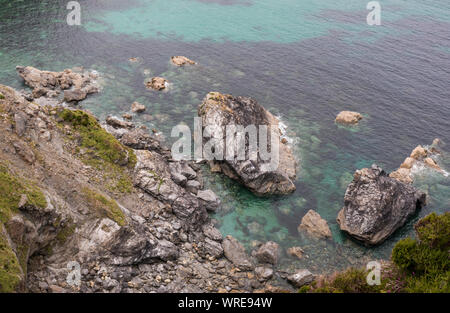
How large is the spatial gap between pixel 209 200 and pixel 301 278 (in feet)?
48.5

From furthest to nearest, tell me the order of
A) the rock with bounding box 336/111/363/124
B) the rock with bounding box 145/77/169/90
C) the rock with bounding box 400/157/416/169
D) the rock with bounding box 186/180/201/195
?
1. the rock with bounding box 145/77/169/90
2. the rock with bounding box 336/111/363/124
3. the rock with bounding box 400/157/416/169
4. the rock with bounding box 186/180/201/195

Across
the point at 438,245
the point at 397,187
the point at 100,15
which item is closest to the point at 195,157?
the point at 397,187

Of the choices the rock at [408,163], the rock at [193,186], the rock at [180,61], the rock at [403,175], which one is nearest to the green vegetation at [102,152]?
the rock at [193,186]

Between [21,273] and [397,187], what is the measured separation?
142 ft

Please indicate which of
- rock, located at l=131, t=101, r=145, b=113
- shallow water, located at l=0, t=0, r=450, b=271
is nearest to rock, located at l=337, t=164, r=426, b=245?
shallow water, located at l=0, t=0, r=450, b=271

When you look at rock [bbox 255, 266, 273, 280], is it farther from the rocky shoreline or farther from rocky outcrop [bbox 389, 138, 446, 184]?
rocky outcrop [bbox 389, 138, 446, 184]

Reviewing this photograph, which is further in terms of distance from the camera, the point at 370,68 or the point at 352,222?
the point at 370,68

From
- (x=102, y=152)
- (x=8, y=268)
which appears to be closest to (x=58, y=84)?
(x=102, y=152)

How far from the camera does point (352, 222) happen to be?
42500 mm

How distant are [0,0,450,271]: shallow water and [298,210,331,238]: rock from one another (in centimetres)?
99

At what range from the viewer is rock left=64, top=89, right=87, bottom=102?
59656 millimetres

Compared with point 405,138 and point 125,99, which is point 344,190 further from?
point 125,99

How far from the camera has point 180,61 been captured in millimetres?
76688

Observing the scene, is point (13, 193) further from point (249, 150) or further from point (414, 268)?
point (414, 268)
